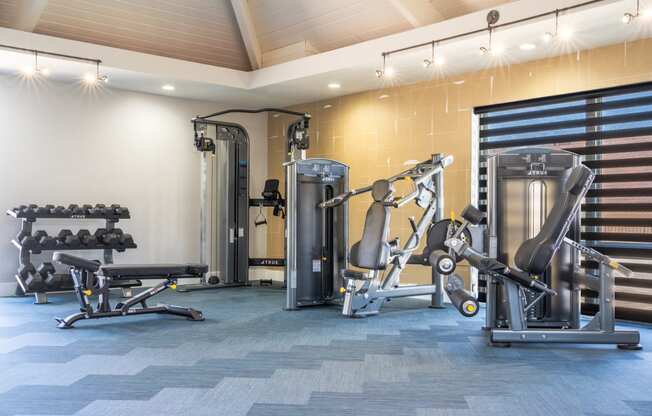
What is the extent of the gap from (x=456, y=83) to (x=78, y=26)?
13.5 ft

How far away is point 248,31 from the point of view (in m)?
7.12

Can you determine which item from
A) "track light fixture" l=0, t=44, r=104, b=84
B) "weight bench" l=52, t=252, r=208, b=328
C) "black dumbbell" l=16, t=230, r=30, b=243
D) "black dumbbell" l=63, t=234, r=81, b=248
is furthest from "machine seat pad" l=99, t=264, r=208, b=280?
"track light fixture" l=0, t=44, r=104, b=84

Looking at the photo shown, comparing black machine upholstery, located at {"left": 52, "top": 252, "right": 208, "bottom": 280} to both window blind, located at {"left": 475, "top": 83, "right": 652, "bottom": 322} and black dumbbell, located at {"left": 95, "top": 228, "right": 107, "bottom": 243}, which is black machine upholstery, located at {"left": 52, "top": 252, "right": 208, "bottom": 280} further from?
window blind, located at {"left": 475, "top": 83, "right": 652, "bottom": 322}

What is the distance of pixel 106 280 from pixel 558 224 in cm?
356

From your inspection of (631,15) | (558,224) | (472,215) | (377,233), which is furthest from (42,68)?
(631,15)

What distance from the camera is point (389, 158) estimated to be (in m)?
7.24

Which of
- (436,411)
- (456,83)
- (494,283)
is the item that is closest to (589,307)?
(494,283)

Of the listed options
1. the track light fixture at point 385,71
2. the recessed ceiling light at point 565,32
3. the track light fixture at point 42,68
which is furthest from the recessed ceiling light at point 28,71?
the recessed ceiling light at point 565,32

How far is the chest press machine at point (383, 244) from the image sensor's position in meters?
5.30

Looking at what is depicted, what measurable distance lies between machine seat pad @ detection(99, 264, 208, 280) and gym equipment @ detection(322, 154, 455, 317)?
4.50ft

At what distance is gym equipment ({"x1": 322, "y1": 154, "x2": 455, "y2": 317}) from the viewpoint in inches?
209

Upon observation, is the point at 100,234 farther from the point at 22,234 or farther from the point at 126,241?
the point at 22,234

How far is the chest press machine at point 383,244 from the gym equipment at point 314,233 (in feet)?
0.69

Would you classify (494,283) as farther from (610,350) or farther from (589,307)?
(589,307)
